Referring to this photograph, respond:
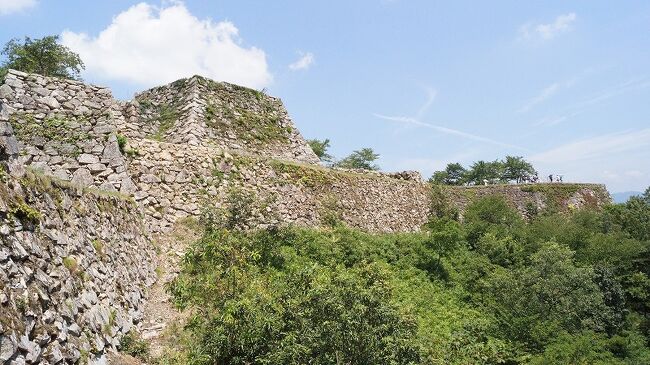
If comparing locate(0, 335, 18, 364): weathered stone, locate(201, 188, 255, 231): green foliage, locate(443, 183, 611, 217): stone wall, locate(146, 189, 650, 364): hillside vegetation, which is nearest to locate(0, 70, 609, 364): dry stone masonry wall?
locate(0, 335, 18, 364): weathered stone

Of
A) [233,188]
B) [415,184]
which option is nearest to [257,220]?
[233,188]

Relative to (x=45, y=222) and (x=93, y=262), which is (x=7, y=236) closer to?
(x=45, y=222)

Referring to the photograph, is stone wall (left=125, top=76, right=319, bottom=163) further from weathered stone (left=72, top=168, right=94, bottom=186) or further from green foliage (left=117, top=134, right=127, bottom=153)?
weathered stone (left=72, top=168, right=94, bottom=186)

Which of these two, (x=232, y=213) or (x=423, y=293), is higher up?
(x=232, y=213)

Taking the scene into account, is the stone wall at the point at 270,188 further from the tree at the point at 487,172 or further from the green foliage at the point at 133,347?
the tree at the point at 487,172

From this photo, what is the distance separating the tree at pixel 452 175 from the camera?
68.4 metres

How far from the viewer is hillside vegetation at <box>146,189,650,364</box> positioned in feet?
26.0

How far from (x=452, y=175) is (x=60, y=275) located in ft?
220

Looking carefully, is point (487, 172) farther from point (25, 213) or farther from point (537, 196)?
point (25, 213)

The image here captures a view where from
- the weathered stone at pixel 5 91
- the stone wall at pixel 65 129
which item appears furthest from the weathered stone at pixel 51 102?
the weathered stone at pixel 5 91

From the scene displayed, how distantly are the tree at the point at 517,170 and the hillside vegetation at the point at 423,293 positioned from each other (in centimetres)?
2955

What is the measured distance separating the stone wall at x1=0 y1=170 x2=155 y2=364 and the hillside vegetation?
1454mm

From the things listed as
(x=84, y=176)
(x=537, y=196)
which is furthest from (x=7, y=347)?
(x=537, y=196)

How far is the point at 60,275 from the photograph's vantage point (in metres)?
7.23
